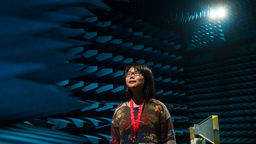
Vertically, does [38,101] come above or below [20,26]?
below

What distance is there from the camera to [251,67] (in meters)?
3.31

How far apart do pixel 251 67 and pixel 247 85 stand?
0.91 ft

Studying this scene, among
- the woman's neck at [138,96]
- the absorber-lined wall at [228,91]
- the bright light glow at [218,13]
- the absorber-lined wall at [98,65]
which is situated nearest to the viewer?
the absorber-lined wall at [98,65]

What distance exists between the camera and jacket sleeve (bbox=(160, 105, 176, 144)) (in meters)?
1.07

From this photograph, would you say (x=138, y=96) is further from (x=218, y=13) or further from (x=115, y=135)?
(x=218, y=13)

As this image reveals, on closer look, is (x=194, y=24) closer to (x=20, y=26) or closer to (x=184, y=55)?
(x=184, y=55)

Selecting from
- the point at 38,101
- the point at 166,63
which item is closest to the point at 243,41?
the point at 166,63

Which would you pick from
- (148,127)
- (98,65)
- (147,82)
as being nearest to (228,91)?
(98,65)

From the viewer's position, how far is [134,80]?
1.15 meters

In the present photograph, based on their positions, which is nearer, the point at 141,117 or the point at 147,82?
the point at 141,117

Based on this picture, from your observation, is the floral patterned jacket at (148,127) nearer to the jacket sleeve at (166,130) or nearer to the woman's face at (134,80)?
the jacket sleeve at (166,130)

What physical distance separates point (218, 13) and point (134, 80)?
2.45 metres

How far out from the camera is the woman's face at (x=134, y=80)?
3.76 feet

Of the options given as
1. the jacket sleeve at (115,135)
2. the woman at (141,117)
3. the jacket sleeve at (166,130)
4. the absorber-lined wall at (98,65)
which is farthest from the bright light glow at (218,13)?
the jacket sleeve at (115,135)
